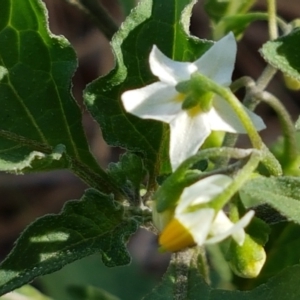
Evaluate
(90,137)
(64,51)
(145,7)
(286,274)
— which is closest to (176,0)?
(145,7)

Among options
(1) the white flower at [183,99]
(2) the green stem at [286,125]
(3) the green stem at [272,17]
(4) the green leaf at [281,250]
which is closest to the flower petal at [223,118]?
(1) the white flower at [183,99]

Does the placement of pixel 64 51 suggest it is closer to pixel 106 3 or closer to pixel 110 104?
pixel 110 104

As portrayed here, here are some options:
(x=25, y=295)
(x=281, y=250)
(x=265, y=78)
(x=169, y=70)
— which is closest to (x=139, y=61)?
(x=169, y=70)

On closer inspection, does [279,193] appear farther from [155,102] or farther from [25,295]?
[25,295]

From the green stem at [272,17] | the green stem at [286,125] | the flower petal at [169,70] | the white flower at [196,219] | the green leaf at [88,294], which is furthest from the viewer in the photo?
the green leaf at [88,294]

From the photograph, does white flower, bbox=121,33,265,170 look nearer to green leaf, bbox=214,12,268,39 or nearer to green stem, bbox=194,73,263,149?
green stem, bbox=194,73,263,149

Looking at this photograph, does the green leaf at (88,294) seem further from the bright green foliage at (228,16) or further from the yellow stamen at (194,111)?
the yellow stamen at (194,111)
